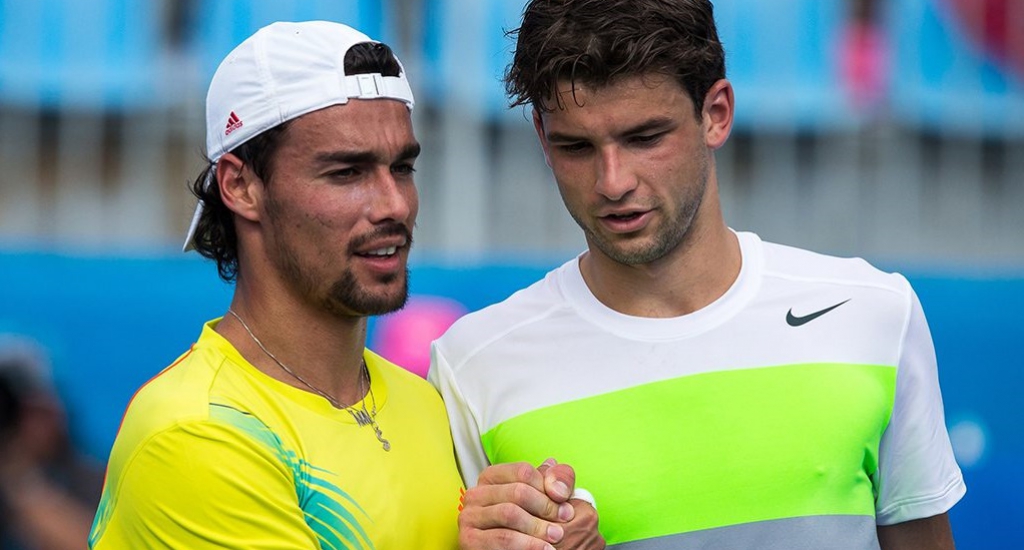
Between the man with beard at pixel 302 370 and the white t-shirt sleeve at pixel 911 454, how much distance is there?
750mm

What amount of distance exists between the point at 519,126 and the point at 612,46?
127 inches

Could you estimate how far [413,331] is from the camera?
5047 mm

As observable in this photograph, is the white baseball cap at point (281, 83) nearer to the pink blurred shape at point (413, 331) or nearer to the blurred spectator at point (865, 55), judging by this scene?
the pink blurred shape at point (413, 331)

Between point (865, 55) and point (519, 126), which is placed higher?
point (865, 55)

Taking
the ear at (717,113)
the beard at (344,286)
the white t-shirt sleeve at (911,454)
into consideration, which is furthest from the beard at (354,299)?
the white t-shirt sleeve at (911,454)

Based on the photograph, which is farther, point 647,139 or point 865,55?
point 865,55

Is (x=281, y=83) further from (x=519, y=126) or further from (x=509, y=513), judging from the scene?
(x=519, y=126)

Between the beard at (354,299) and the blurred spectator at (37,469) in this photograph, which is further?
the blurred spectator at (37,469)

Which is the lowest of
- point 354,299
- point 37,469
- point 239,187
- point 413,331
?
point 37,469

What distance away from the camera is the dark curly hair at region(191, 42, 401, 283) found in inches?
Answer: 117

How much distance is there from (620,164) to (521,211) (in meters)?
3.21

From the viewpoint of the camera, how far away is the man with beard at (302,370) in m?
2.65

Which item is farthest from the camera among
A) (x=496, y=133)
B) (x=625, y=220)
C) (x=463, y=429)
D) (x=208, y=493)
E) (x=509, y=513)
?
(x=496, y=133)

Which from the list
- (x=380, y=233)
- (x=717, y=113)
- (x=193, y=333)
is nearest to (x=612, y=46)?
(x=717, y=113)
